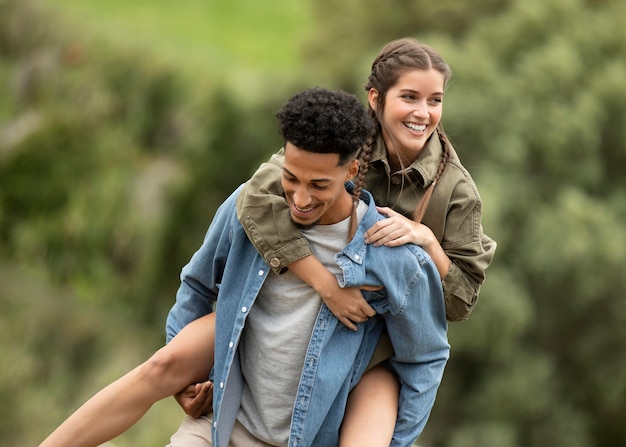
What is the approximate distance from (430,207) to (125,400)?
1061mm

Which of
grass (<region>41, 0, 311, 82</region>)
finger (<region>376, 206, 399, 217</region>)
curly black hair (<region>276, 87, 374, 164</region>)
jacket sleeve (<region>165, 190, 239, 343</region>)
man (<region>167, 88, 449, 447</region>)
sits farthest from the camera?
grass (<region>41, 0, 311, 82</region>)

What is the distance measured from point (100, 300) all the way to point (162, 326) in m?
0.72

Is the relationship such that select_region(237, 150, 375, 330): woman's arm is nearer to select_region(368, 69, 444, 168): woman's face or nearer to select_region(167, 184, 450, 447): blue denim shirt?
select_region(167, 184, 450, 447): blue denim shirt

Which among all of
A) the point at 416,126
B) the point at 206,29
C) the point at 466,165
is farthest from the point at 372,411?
the point at 206,29

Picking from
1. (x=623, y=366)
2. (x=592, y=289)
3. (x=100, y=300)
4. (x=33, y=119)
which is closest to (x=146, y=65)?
(x=33, y=119)

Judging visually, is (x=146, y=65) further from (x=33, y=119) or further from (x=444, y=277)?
(x=444, y=277)

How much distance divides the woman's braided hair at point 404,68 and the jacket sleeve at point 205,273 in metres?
0.47

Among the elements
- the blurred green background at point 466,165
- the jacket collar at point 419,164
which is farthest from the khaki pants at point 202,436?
the blurred green background at point 466,165

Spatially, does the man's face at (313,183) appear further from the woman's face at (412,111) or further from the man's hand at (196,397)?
the man's hand at (196,397)

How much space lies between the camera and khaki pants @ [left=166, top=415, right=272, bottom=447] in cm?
307

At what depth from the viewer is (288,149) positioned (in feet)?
9.14

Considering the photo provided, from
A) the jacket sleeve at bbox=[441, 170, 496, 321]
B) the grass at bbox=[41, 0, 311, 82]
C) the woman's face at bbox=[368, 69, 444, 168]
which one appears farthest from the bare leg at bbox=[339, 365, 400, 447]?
the grass at bbox=[41, 0, 311, 82]

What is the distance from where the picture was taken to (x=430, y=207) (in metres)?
3.03

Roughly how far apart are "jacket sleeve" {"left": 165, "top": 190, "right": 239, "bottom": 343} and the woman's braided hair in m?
0.47
